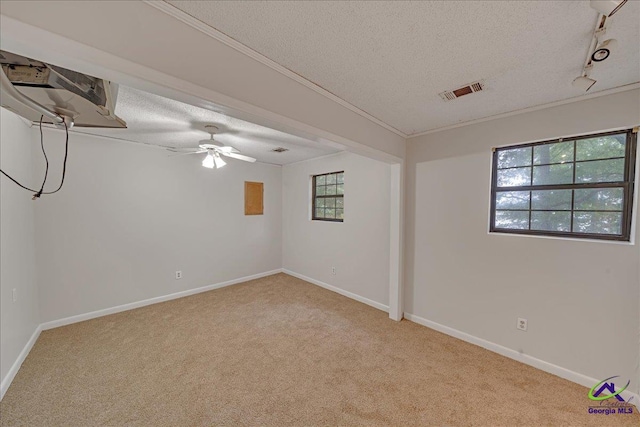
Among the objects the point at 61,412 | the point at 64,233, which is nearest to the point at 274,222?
the point at 64,233

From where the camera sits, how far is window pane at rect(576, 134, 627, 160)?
74.6 inches

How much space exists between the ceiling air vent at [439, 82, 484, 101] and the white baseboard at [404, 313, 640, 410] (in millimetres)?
2523

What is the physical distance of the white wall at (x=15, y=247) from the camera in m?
1.96

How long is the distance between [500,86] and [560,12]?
2.43 feet

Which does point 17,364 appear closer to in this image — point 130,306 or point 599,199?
point 130,306

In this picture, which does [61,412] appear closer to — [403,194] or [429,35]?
[429,35]

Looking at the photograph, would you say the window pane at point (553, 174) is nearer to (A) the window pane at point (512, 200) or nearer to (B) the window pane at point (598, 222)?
(A) the window pane at point (512, 200)

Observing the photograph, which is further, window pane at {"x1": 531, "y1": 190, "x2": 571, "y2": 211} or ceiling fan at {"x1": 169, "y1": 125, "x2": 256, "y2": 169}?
ceiling fan at {"x1": 169, "y1": 125, "x2": 256, "y2": 169}

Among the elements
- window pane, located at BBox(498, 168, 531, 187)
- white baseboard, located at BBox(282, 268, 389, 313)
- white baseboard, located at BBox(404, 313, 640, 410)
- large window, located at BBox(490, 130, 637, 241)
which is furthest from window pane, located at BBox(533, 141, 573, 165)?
white baseboard, located at BBox(282, 268, 389, 313)

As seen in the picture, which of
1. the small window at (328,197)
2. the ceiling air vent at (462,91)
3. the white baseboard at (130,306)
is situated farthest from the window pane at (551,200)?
the white baseboard at (130,306)

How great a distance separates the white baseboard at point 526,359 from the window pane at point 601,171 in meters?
1.69

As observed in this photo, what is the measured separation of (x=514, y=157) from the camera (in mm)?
2391

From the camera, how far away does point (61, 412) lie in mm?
1666

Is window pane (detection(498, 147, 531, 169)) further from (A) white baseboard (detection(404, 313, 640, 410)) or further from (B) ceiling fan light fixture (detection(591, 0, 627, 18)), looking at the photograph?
(A) white baseboard (detection(404, 313, 640, 410))
